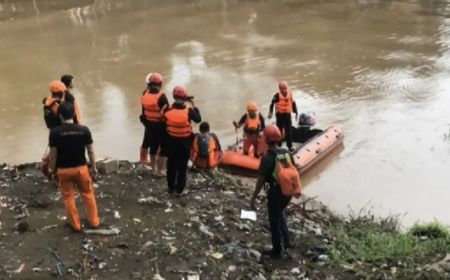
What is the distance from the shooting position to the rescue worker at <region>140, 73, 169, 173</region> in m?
8.27

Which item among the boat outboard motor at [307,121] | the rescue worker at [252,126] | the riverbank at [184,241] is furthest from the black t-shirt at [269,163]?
the boat outboard motor at [307,121]

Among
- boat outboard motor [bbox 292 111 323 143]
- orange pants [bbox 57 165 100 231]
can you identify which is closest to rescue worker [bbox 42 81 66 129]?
orange pants [bbox 57 165 100 231]

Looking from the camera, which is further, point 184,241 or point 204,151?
point 204,151

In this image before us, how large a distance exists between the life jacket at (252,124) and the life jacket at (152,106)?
2.88 meters

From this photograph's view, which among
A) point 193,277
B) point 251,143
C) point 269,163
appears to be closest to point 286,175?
point 269,163

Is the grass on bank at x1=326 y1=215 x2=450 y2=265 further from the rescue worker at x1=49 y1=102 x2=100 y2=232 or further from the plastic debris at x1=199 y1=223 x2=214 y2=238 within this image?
the rescue worker at x1=49 y1=102 x2=100 y2=232

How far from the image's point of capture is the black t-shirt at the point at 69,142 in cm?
636

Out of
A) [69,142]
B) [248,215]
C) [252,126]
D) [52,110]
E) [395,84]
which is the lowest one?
[395,84]

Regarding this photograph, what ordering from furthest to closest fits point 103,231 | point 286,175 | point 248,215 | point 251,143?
point 251,143 < point 248,215 < point 103,231 < point 286,175

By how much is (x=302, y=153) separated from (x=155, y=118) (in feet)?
13.1

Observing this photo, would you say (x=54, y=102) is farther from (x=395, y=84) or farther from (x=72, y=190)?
(x=395, y=84)

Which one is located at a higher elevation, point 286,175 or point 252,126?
point 286,175

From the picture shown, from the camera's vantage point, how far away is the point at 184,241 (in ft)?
22.9

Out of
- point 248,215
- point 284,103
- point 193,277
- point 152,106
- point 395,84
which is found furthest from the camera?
point 395,84
